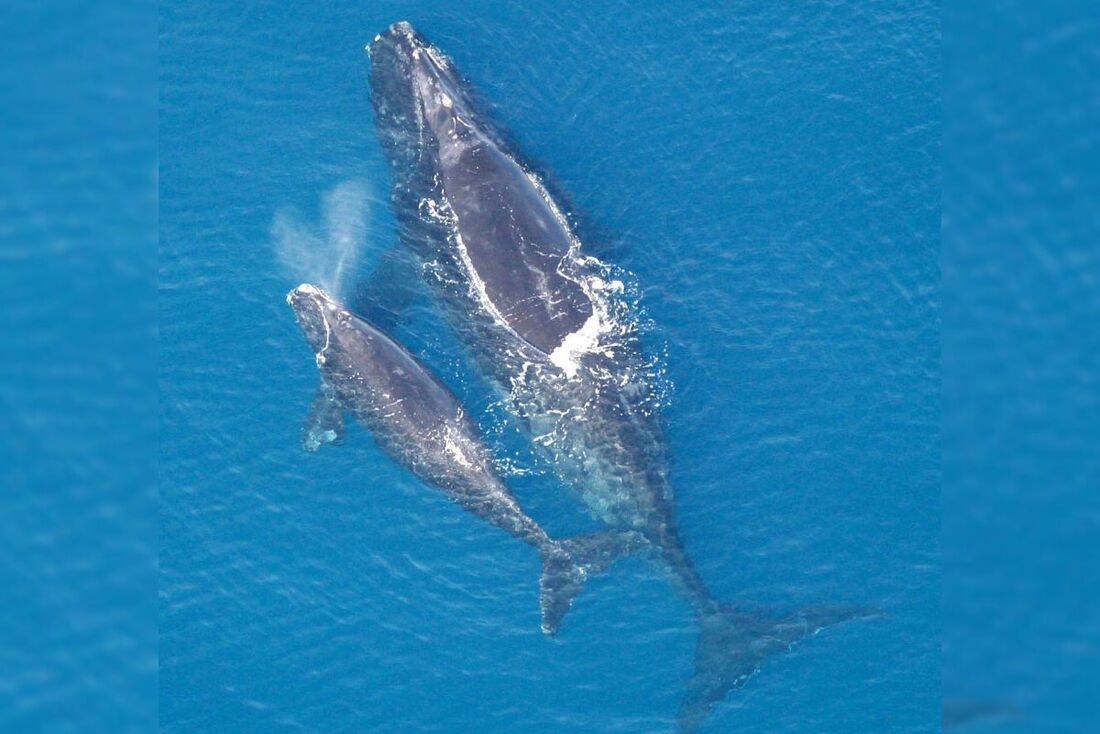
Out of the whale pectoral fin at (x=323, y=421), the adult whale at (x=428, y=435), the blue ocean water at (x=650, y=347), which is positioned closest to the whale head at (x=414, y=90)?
the blue ocean water at (x=650, y=347)

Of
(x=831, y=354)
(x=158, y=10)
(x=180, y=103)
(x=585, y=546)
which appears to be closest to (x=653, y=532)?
(x=585, y=546)

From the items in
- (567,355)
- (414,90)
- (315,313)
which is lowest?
(315,313)

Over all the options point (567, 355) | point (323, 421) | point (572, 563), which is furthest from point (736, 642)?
point (323, 421)

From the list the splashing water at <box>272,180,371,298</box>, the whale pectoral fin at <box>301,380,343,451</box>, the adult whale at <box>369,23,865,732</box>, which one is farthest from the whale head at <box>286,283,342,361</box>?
the adult whale at <box>369,23,865,732</box>

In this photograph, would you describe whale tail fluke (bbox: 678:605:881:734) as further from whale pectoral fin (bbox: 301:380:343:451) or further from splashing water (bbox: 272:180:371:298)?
splashing water (bbox: 272:180:371:298)

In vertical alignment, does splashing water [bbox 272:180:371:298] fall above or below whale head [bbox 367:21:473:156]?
below

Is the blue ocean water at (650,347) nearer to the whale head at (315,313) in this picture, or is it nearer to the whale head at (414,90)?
the whale head at (315,313)

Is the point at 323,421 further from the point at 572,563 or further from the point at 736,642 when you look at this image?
the point at 736,642

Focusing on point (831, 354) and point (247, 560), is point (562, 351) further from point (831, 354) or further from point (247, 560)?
point (247, 560)
